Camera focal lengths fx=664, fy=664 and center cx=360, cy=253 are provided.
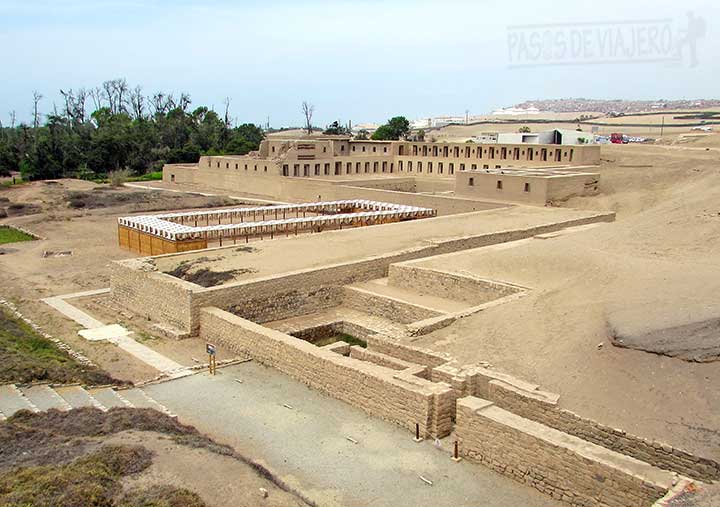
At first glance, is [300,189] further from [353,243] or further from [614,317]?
[614,317]

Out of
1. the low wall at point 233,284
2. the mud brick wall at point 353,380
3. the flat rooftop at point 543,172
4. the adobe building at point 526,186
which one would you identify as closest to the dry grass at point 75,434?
the mud brick wall at point 353,380

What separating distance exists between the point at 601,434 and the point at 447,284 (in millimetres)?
7227

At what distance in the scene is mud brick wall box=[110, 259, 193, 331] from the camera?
44.9ft

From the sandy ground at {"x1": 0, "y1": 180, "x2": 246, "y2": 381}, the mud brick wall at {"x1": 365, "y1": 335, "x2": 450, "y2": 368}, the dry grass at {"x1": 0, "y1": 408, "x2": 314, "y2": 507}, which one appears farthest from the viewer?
the sandy ground at {"x1": 0, "y1": 180, "x2": 246, "y2": 381}

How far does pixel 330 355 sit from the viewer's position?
10.6 metres

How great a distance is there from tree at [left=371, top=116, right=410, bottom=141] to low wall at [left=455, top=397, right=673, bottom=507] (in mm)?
60765

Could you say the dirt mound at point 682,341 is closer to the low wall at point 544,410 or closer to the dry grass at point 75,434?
the low wall at point 544,410

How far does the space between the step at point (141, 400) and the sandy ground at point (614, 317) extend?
443 centimetres

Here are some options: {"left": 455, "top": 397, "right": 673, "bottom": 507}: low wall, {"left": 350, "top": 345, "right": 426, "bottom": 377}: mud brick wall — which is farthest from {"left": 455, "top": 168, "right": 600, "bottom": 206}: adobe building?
{"left": 455, "top": 397, "right": 673, "bottom": 507}: low wall

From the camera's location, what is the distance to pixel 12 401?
9.37m

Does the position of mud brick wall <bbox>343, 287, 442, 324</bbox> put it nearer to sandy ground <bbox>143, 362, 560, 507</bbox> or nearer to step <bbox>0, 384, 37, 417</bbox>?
sandy ground <bbox>143, 362, 560, 507</bbox>

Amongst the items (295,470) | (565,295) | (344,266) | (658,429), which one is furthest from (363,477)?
(344,266)

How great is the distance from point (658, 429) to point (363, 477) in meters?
3.54

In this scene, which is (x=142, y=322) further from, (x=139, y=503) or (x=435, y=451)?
(x=139, y=503)
